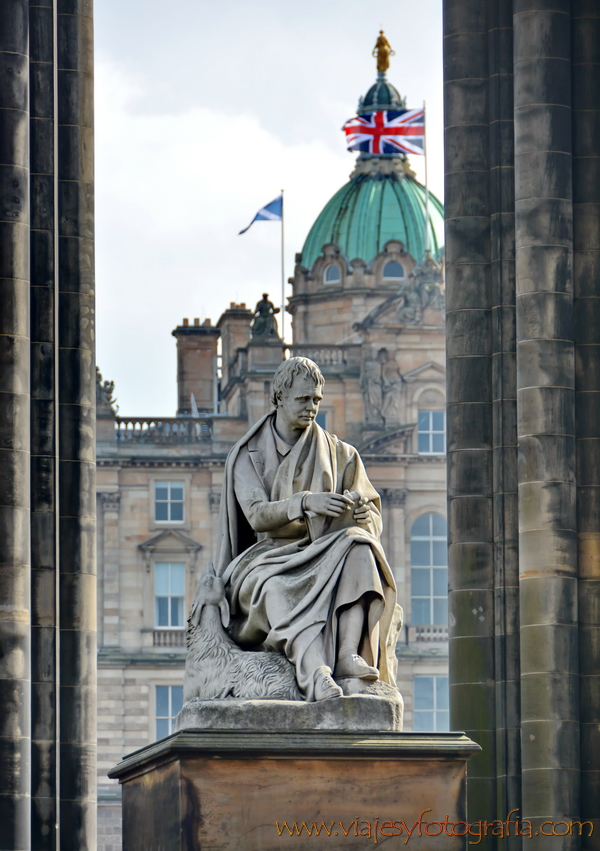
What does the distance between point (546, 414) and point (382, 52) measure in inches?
1553

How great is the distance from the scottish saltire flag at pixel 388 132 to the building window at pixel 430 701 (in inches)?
488

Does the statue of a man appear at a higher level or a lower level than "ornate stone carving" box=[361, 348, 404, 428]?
lower

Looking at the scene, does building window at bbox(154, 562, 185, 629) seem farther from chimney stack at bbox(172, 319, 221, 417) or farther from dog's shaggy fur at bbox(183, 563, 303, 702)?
dog's shaggy fur at bbox(183, 563, 303, 702)

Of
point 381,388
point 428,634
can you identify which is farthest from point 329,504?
point 381,388

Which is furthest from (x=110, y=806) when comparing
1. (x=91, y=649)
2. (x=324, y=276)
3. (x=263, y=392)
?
(x=91, y=649)

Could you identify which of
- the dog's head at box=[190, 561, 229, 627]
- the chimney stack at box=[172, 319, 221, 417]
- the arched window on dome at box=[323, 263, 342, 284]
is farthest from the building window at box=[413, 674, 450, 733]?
the dog's head at box=[190, 561, 229, 627]

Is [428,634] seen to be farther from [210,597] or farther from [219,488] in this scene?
[210,597]

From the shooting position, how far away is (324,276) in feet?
180

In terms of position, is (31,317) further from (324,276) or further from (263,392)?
(324,276)

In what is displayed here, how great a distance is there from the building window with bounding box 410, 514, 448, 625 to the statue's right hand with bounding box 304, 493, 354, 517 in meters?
37.4

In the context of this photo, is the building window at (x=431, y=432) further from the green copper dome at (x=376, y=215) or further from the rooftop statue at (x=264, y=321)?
the green copper dome at (x=376, y=215)

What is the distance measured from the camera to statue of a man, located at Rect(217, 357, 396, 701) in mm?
11500

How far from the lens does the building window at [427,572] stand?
4909cm

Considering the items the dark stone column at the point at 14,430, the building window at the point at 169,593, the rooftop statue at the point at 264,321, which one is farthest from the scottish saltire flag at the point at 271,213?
the dark stone column at the point at 14,430
